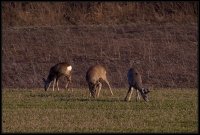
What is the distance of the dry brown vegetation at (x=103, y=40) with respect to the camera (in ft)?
109

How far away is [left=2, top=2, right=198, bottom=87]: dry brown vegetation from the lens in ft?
109

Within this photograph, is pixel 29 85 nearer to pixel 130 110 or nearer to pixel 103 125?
pixel 130 110

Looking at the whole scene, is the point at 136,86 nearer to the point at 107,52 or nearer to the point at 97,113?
the point at 97,113

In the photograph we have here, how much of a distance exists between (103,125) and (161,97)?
7.16 metres

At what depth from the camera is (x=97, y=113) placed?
1906 cm

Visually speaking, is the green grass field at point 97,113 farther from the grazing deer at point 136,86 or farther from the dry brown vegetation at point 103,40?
the dry brown vegetation at point 103,40

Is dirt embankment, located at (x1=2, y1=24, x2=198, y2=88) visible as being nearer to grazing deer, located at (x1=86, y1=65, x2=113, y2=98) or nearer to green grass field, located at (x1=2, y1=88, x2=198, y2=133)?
grazing deer, located at (x1=86, y1=65, x2=113, y2=98)

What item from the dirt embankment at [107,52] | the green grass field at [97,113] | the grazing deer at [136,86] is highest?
the dirt embankment at [107,52]

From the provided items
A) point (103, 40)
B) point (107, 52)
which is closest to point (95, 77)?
point (107, 52)

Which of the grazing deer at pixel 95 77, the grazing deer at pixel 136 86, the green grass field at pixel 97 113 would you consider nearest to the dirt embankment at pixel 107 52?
the grazing deer at pixel 95 77

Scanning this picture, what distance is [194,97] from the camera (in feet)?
77.6

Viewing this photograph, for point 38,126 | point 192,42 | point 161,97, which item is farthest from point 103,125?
point 192,42

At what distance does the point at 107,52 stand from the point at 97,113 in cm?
1818

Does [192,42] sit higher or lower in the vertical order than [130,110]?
higher
